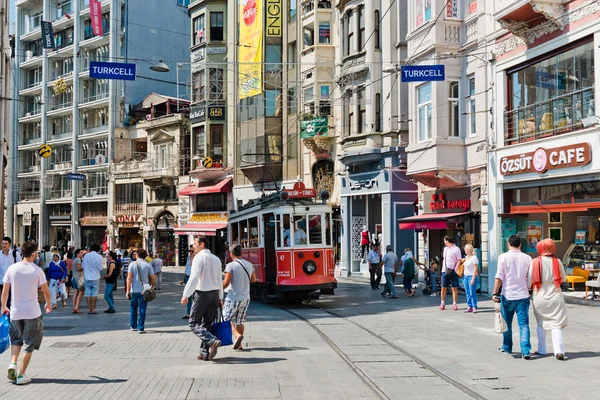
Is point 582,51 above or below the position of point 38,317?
above

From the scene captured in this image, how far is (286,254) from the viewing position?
19.3 meters

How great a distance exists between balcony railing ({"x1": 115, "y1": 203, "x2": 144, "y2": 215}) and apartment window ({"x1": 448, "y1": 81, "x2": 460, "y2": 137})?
35354mm

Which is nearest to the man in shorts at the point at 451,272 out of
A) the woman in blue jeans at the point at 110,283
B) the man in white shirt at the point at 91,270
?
the woman in blue jeans at the point at 110,283

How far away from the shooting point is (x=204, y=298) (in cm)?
1056

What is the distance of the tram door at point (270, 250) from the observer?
64.6 ft

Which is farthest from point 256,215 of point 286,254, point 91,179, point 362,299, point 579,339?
point 91,179

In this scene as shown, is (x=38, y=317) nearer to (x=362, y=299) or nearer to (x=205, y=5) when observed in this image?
(x=362, y=299)

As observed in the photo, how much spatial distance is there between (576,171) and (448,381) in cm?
1137

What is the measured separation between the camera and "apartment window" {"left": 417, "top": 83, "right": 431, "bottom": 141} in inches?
1001

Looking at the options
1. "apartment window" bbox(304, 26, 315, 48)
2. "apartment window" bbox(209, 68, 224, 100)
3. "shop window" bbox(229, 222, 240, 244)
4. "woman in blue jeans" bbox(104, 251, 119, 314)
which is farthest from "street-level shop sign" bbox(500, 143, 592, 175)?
"apartment window" bbox(209, 68, 224, 100)

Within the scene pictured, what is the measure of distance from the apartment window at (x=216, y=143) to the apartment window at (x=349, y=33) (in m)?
15.8

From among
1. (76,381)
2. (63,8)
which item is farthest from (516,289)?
(63,8)

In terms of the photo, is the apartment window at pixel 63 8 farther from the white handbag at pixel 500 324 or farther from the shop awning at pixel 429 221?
the white handbag at pixel 500 324

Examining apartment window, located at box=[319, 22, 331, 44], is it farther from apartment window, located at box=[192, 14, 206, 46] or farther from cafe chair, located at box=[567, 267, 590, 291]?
cafe chair, located at box=[567, 267, 590, 291]
